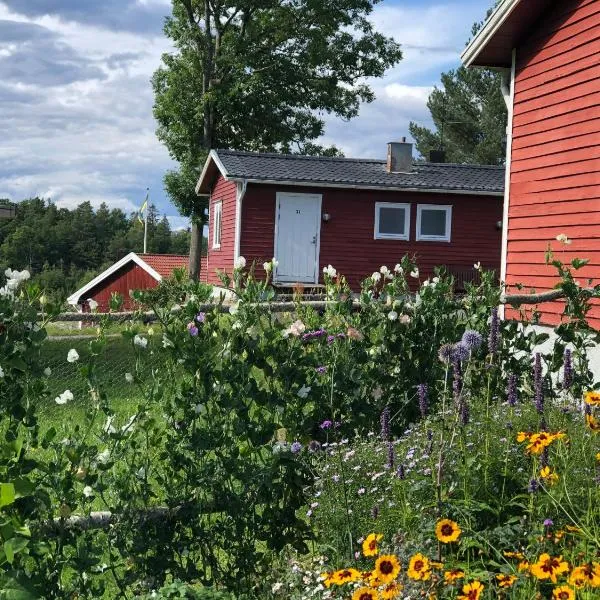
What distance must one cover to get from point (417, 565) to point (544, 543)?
2.28ft

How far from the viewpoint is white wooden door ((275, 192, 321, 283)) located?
22.4 metres

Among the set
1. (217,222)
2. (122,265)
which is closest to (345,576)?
(217,222)

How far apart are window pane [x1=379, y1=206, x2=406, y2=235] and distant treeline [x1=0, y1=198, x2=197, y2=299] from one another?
6799cm

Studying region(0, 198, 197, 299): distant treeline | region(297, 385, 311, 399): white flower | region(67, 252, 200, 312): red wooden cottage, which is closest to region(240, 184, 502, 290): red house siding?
region(67, 252, 200, 312): red wooden cottage

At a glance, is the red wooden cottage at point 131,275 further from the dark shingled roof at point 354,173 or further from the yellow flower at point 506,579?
the yellow flower at point 506,579

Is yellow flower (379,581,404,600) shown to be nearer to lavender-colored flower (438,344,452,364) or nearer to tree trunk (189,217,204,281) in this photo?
lavender-colored flower (438,344,452,364)

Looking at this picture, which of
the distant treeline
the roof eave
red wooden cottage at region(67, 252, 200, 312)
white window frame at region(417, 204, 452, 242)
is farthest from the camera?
the distant treeline

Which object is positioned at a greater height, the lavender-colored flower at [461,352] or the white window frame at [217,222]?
the white window frame at [217,222]

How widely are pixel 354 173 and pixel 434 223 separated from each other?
92.8 inches

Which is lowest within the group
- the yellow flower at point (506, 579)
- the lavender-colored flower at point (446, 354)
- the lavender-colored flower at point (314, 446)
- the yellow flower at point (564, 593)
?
the yellow flower at point (506, 579)

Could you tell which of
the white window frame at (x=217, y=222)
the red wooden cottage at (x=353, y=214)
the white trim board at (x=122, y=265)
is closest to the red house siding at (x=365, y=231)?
the red wooden cottage at (x=353, y=214)

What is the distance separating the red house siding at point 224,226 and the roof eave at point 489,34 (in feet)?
39.3

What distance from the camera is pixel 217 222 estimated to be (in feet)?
84.4

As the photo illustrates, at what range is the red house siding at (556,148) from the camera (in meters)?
9.52
